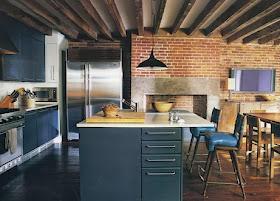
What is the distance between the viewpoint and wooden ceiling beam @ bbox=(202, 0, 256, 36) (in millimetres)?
3339

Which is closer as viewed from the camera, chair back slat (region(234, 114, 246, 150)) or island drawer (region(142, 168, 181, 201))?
island drawer (region(142, 168, 181, 201))

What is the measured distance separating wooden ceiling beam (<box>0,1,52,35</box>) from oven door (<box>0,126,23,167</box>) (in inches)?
75.7

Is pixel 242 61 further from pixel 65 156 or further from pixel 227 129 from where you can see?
pixel 65 156

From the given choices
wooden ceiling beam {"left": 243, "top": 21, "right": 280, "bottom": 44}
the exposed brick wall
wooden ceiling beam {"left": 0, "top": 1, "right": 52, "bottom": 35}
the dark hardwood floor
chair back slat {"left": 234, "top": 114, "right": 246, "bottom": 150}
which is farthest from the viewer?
the exposed brick wall

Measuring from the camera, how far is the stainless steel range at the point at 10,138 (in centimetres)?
315

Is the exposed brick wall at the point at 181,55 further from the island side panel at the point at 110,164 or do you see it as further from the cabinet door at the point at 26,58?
the island side panel at the point at 110,164

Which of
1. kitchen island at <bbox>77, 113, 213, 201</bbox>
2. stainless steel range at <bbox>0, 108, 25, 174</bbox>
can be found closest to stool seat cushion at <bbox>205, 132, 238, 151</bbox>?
kitchen island at <bbox>77, 113, 213, 201</bbox>

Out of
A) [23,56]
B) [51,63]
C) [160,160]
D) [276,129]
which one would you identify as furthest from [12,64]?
[276,129]

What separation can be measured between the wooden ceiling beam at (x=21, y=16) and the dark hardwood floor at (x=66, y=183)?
8.38ft

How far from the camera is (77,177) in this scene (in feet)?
10.5

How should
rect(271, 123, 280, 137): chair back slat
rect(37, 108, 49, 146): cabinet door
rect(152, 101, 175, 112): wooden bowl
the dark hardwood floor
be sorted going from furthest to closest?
rect(37, 108, 49, 146): cabinet door, rect(152, 101, 175, 112): wooden bowl, rect(271, 123, 280, 137): chair back slat, the dark hardwood floor

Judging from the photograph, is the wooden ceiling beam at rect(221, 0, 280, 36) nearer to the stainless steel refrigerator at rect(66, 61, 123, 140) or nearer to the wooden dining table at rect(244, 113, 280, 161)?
the wooden dining table at rect(244, 113, 280, 161)

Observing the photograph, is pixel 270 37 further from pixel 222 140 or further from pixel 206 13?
pixel 222 140

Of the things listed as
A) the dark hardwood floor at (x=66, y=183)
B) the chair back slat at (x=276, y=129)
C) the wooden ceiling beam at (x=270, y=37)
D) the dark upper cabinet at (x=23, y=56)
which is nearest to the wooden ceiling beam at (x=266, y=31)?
the wooden ceiling beam at (x=270, y=37)
